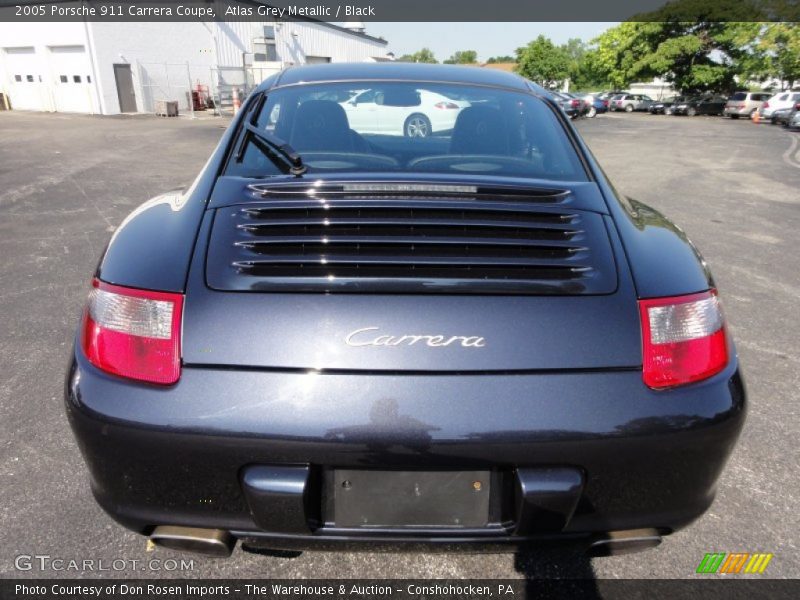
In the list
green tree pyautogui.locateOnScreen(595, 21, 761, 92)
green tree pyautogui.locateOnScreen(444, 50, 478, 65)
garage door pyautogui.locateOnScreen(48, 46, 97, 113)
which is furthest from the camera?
green tree pyautogui.locateOnScreen(444, 50, 478, 65)

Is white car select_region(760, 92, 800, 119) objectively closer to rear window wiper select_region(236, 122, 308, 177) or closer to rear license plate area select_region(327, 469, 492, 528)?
rear window wiper select_region(236, 122, 308, 177)

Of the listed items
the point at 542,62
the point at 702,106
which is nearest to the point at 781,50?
the point at 702,106

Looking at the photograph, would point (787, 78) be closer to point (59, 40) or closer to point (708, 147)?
point (708, 147)

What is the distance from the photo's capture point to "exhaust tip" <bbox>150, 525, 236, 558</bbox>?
1.43 m

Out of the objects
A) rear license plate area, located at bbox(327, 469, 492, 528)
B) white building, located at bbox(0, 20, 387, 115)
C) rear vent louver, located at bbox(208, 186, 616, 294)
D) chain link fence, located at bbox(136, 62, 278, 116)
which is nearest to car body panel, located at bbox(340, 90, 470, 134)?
rear vent louver, located at bbox(208, 186, 616, 294)

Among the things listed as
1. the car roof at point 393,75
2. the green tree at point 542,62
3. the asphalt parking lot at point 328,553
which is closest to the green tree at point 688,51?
the green tree at point 542,62

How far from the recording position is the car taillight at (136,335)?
1.37 metres

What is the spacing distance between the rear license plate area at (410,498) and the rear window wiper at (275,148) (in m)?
1.05

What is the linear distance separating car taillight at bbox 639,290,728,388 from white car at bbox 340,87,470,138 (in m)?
1.44

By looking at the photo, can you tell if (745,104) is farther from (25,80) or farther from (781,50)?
(25,80)

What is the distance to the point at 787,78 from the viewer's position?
44625 millimetres

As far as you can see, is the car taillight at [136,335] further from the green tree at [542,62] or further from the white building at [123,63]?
the green tree at [542,62]

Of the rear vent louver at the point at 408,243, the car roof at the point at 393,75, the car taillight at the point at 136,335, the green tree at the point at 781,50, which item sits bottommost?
the car taillight at the point at 136,335

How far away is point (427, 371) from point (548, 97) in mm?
1855
